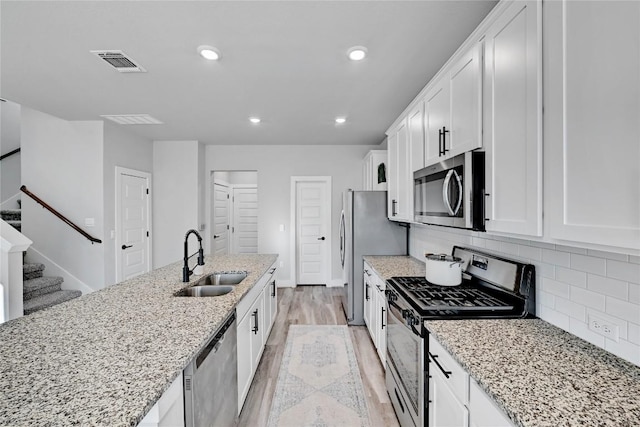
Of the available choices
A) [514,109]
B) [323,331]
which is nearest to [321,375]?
[323,331]

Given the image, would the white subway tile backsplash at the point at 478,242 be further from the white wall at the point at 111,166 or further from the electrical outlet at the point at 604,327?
the white wall at the point at 111,166

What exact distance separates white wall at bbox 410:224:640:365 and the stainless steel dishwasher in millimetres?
1605

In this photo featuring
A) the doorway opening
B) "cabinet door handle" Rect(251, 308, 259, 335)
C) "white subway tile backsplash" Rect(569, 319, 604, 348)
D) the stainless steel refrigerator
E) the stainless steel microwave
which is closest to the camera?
"white subway tile backsplash" Rect(569, 319, 604, 348)

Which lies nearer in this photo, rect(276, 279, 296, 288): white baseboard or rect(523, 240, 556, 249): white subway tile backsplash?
rect(523, 240, 556, 249): white subway tile backsplash

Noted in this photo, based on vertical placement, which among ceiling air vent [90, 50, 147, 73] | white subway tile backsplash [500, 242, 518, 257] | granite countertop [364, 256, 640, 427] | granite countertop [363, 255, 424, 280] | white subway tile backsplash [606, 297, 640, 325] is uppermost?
ceiling air vent [90, 50, 147, 73]

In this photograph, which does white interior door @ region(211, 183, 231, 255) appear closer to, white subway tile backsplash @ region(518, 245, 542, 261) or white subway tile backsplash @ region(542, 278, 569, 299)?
white subway tile backsplash @ region(518, 245, 542, 261)

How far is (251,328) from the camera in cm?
221

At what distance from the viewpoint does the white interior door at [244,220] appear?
7.11 metres

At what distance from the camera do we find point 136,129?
4363 mm

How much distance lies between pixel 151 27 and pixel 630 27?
230 centimetres

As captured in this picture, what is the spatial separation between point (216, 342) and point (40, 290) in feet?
11.7

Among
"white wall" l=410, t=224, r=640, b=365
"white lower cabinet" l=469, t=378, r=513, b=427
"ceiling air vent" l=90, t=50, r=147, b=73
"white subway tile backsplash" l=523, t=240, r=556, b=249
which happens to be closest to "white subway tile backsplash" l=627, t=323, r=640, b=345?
"white wall" l=410, t=224, r=640, b=365

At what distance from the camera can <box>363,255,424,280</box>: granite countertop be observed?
256 cm

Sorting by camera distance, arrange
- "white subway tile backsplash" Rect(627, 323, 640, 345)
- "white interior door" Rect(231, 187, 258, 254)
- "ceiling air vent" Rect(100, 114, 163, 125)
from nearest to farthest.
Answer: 1. "white subway tile backsplash" Rect(627, 323, 640, 345)
2. "ceiling air vent" Rect(100, 114, 163, 125)
3. "white interior door" Rect(231, 187, 258, 254)
